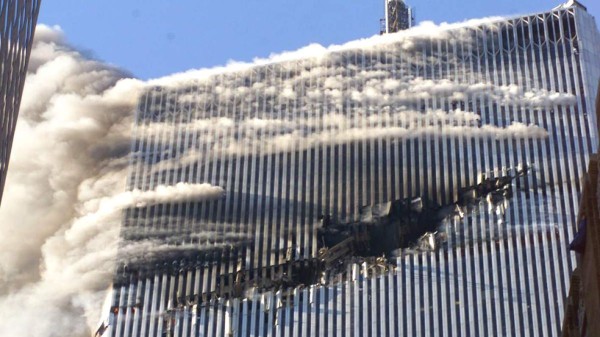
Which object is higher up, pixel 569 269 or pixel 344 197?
pixel 344 197

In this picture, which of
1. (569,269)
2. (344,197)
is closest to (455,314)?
(569,269)

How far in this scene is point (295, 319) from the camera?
125m

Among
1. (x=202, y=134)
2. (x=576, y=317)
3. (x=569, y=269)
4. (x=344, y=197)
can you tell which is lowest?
(x=576, y=317)

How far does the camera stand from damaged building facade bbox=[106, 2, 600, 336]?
120 meters

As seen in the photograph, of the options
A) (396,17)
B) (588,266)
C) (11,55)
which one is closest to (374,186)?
(396,17)

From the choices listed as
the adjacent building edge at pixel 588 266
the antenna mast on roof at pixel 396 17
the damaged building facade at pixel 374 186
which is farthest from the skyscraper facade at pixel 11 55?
the antenna mast on roof at pixel 396 17

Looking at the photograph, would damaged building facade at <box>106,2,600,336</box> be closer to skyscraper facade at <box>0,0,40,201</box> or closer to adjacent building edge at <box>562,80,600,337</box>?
adjacent building edge at <box>562,80,600,337</box>

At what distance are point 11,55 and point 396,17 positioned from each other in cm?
9032

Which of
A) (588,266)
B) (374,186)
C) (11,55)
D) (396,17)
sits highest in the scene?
(396,17)

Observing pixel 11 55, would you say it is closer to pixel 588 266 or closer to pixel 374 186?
pixel 588 266

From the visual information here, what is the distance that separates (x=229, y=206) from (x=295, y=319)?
2047 centimetres

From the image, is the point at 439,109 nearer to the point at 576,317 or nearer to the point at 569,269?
the point at 569,269

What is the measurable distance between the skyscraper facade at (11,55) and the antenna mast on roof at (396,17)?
7858 centimetres

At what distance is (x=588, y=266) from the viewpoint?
54.8 meters
